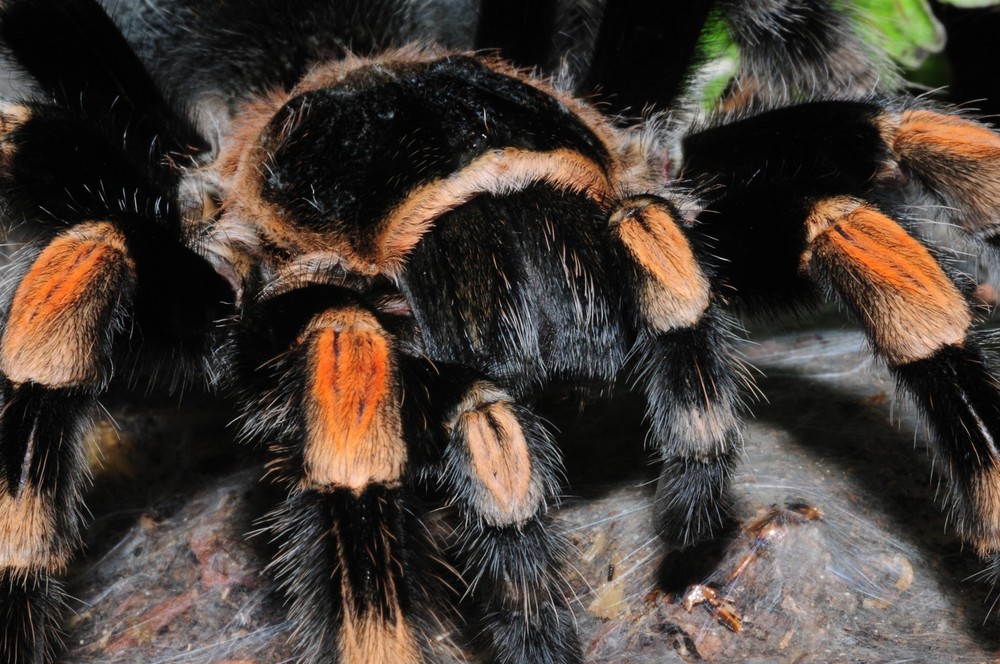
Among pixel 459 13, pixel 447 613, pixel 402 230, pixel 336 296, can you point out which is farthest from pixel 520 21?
pixel 447 613

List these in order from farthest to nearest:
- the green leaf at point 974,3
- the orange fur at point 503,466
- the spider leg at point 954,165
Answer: the green leaf at point 974,3 → the spider leg at point 954,165 → the orange fur at point 503,466

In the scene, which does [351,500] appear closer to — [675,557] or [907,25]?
[675,557]

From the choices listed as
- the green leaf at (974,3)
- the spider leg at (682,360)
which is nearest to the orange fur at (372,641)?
the spider leg at (682,360)

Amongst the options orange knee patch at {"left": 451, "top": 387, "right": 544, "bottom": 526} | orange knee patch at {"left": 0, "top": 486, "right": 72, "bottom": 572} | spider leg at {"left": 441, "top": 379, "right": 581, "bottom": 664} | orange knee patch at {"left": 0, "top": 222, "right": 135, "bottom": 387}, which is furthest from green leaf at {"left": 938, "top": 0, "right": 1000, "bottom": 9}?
orange knee patch at {"left": 0, "top": 486, "right": 72, "bottom": 572}

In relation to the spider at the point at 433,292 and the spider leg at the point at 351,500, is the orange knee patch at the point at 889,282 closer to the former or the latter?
the spider at the point at 433,292

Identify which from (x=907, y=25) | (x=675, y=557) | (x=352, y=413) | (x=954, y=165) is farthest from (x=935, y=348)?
(x=907, y=25)

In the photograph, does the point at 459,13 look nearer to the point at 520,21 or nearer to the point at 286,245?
the point at 520,21

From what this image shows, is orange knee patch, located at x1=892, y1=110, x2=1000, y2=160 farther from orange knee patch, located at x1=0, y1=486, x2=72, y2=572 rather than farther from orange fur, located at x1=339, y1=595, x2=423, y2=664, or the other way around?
orange knee patch, located at x1=0, y1=486, x2=72, y2=572

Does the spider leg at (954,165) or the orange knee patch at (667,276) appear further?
the spider leg at (954,165)
